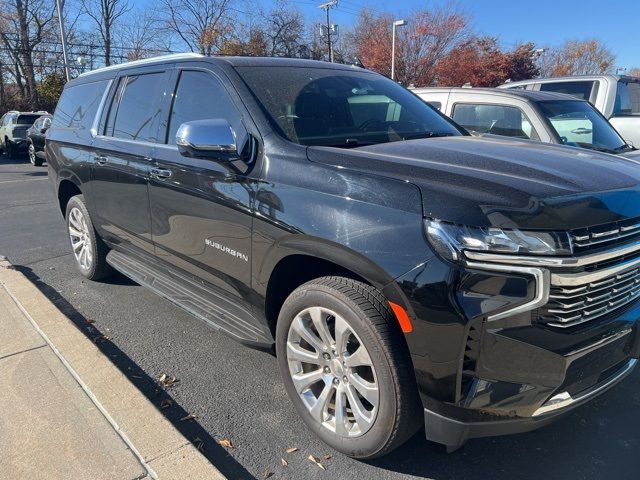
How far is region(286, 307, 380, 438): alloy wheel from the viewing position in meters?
2.31

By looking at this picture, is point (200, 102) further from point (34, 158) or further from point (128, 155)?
point (34, 158)

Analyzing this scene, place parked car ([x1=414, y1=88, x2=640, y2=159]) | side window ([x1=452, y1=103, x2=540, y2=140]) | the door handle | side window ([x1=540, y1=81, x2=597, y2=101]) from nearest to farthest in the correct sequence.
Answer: the door handle → parked car ([x1=414, y1=88, x2=640, y2=159]) → side window ([x1=452, y1=103, x2=540, y2=140]) → side window ([x1=540, y1=81, x2=597, y2=101])

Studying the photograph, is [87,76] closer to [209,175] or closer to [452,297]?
[209,175]

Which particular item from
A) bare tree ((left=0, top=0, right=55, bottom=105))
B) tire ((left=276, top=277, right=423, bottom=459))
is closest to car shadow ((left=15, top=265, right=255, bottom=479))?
tire ((left=276, top=277, right=423, bottom=459))

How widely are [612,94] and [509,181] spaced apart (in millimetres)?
7255

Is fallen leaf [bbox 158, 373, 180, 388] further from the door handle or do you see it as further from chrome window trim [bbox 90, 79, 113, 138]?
chrome window trim [bbox 90, 79, 113, 138]

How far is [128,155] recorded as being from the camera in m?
3.79

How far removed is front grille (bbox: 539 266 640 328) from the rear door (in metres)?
2.69

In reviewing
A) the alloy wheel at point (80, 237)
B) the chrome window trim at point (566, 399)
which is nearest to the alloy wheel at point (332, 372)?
the chrome window trim at point (566, 399)

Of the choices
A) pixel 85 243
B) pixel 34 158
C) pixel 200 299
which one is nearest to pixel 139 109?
pixel 200 299

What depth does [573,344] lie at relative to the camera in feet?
6.57

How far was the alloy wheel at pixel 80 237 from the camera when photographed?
4855 millimetres

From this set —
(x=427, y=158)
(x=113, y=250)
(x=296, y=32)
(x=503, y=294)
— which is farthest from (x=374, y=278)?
(x=296, y=32)

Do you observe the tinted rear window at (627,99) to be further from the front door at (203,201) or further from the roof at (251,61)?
the front door at (203,201)
